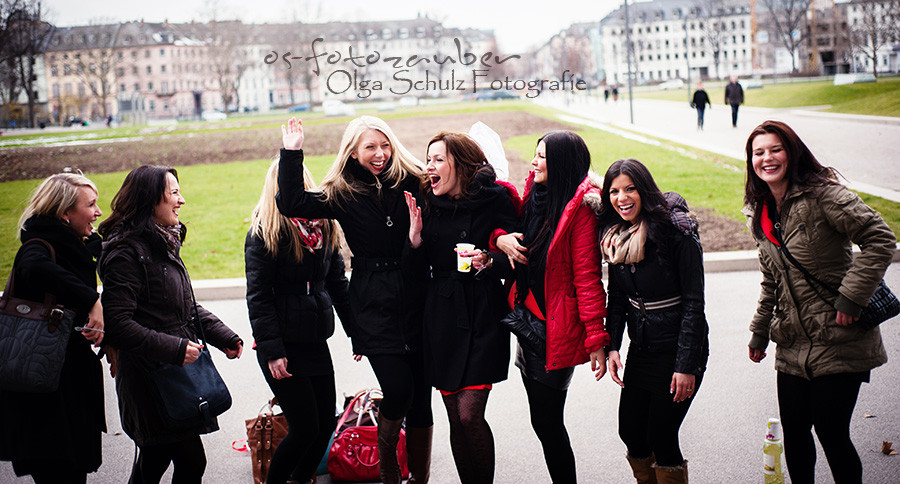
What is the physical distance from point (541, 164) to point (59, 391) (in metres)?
2.65

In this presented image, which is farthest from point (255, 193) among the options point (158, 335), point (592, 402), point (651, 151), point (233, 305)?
point (158, 335)

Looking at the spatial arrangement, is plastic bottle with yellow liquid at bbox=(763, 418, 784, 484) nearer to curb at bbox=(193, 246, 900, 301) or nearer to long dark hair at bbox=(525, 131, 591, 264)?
long dark hair at bbox=(525, 131, 591, 264)

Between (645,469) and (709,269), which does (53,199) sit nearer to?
(645,469)

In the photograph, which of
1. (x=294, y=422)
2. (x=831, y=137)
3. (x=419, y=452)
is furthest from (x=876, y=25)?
(x=294, y=422)

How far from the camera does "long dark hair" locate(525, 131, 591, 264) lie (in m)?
3.86

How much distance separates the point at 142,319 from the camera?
380 centimetres

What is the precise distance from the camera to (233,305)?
9.35m

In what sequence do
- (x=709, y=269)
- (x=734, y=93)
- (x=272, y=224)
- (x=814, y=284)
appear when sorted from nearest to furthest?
1. (x=814, y=284)
2. (x=272, y=224)
3. (x=709, y=269)
4. (x=734, y=93)

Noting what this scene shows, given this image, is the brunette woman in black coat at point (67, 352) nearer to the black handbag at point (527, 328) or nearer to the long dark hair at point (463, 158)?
the long dark hair at point (463, 158)

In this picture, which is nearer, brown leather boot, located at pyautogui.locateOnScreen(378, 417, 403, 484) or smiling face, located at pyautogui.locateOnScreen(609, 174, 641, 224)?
smiling face, located at pyautogui.locateOnScreen(609, 174, 641, 224)

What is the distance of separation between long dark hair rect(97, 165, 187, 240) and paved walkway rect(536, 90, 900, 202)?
29.5 feet

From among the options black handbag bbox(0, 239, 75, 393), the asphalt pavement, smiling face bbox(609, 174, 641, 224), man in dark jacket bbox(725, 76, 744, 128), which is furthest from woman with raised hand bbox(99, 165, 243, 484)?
man in dark jacket bbox(725, 76, 744, 128)

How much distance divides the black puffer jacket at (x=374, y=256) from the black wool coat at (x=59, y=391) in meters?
1.09

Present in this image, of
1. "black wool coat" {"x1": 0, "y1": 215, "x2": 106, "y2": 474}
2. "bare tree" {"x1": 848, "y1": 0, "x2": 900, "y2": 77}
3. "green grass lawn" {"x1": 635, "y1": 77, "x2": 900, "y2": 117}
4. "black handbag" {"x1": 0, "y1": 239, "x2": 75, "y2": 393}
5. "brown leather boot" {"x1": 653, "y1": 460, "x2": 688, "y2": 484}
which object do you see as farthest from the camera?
"bare tree" {"x1": 848, "y1": 0, "x2": 900, "y2": 77}
